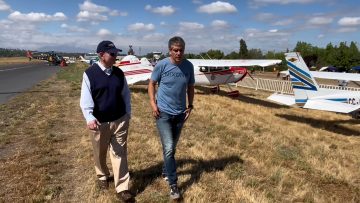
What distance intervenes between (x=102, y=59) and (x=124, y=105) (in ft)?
2.09

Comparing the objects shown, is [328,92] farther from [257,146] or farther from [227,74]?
[227,74]

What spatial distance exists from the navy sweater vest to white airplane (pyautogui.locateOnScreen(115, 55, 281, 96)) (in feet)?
47.1

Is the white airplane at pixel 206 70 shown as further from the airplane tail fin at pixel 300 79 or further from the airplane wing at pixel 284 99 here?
the airplane tail fin at pixel 300 79

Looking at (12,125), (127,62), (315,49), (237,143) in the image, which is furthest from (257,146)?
(315,49)

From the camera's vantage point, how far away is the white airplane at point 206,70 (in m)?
19.1

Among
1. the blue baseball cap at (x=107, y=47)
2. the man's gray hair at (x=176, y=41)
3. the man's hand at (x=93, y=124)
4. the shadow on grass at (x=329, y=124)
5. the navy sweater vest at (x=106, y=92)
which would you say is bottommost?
the shadow on grass at (x=329, y=124)

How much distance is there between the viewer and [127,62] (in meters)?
19.4

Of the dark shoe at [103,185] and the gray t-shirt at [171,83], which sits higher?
the gray t-shirt at [171,83]

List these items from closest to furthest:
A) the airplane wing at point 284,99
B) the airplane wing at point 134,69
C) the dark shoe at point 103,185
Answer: the dark shoe at point 103,185, the airplane wing at point 284,99, the airplane wing at point 134,69

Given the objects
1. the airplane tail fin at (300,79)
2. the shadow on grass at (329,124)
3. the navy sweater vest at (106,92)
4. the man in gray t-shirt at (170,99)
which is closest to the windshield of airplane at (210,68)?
the shadow on grass at (329,124)

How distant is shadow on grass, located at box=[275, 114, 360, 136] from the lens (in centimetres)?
1055

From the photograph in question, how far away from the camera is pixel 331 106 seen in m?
10.8

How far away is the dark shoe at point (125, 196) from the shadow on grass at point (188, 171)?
A: 269mm

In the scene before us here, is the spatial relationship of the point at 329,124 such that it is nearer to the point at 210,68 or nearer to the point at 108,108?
the point at 108,108
